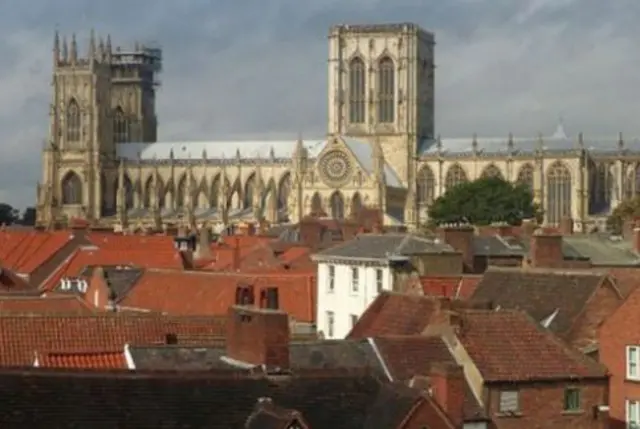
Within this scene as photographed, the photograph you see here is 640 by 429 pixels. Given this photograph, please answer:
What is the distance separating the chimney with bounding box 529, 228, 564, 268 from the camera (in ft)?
161

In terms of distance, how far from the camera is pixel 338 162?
16238 centimetres

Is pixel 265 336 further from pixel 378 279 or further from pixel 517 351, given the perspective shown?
pixel 378 279

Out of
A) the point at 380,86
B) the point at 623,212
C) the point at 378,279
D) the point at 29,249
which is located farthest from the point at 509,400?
the point at 380,86

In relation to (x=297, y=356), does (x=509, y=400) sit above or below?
below

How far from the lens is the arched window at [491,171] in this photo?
536 ft

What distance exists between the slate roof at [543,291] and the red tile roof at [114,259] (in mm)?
32790

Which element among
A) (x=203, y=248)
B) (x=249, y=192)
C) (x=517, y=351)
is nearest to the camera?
(x=517, y=351)

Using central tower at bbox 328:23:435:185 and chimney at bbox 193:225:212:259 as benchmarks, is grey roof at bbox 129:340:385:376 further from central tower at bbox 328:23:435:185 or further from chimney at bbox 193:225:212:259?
central tower at bbox 328:23:435:185

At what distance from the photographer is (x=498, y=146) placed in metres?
170

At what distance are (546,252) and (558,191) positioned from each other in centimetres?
11164

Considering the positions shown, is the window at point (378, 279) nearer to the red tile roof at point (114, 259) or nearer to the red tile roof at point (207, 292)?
the red tile roof at point (207, 292)

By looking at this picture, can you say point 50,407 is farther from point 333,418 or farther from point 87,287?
point 87,287

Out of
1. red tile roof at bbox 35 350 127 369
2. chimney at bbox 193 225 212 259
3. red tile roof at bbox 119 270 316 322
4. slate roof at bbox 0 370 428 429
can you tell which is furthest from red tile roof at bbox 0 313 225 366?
chimney at bbox 193 225 212 259

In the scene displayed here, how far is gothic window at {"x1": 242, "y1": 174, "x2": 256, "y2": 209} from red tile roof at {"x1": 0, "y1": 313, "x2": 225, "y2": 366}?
140381mm
